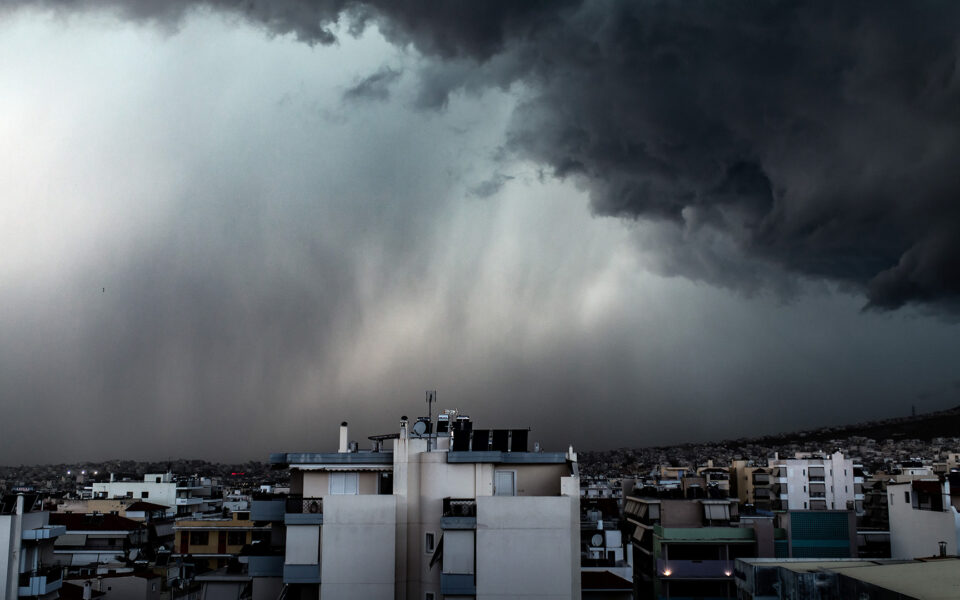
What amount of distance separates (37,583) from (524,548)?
99.1 feet

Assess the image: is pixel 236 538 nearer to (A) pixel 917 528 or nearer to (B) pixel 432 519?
(B) pixel 432 519

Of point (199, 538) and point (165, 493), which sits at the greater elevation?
point (165, 493)

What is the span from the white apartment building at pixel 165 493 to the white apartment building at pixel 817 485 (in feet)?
252

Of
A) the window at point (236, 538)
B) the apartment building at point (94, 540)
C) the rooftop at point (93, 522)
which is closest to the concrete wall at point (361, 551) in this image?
the apartment building at point (94, 540)

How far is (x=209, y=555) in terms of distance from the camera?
3182 inches

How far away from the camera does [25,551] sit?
45.5m

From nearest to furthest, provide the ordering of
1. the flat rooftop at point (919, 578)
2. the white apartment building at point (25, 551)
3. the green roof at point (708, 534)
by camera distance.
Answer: the flat rooftop at point (919, 578)
the white apartment building at point (25, 551)
the green roof at point (708, 534)

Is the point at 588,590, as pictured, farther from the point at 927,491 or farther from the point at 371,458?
the point at 927,491

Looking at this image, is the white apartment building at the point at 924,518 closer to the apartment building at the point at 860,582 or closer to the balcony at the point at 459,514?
the apartment building at the point at 860,582

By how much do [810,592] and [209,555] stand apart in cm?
6941

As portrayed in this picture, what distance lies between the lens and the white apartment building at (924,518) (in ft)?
201

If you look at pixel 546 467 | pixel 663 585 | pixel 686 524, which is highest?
pixel 546 467

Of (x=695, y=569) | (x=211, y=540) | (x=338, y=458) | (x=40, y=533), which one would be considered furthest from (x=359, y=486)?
(x=211, y=540)

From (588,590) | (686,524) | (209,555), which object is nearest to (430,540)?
(588,590)
